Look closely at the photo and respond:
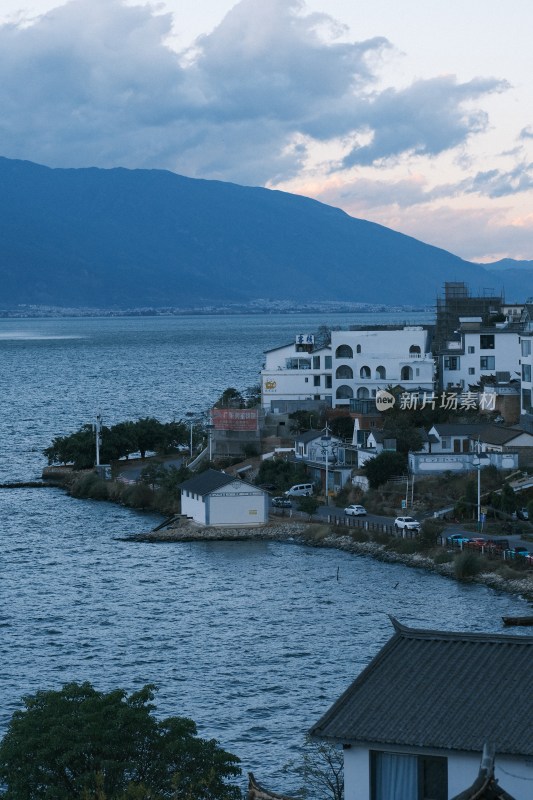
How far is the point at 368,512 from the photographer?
42.5 m

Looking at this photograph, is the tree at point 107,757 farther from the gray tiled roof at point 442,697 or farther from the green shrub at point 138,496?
the green shrub at point 138,496

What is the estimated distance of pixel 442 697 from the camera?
11.0 metres

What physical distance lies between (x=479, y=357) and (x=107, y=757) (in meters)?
50.3

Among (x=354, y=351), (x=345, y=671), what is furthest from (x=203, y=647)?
(x=354, y=351)

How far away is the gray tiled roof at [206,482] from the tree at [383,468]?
5001 millimetres

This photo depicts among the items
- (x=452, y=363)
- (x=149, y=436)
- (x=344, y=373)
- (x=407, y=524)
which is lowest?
(x=407, y=524)

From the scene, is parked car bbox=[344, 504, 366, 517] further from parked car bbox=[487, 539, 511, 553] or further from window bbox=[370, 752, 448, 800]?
window bbox=[370, 752, 448, 800]

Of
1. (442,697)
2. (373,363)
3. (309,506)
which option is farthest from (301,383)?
(442,697)

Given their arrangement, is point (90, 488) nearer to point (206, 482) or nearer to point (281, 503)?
point (206, 482)

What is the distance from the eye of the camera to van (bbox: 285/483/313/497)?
151 ft

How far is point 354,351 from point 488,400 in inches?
361

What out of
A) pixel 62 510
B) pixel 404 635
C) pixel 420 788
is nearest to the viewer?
pixel 420 788

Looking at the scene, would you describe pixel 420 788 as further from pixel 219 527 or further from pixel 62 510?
pixel 62 510

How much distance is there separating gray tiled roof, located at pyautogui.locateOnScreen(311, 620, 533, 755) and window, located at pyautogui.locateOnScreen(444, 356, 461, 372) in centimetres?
5101
